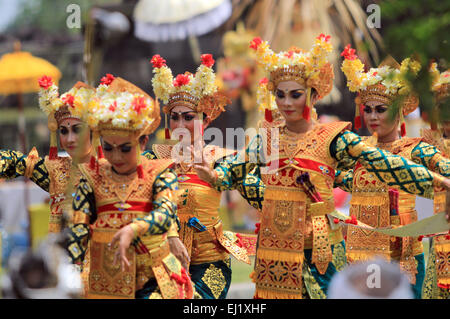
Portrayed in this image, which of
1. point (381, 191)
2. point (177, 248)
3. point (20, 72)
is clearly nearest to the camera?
point (177, 248)

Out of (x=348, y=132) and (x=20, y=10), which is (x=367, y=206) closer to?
(x=348, y=132)

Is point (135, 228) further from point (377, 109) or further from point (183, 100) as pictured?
point (377, 109)

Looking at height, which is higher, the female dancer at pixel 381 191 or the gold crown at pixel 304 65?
the gold crown at pixel 304 65

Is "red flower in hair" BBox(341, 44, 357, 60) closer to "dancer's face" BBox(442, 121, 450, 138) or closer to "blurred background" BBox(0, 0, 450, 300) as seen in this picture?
"dancer's face" BBox(442, 121, 450, 138)

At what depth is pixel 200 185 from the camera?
623 centimetres

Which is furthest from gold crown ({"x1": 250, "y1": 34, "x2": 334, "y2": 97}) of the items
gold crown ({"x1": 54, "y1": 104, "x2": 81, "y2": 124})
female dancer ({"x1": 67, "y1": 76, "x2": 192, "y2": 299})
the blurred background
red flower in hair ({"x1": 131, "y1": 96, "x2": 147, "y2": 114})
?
the blurred background

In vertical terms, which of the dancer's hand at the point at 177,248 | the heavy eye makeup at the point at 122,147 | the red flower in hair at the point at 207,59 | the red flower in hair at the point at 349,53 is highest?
the red flower in hair at the point at 349,53

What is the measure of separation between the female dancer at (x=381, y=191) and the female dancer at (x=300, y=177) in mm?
850

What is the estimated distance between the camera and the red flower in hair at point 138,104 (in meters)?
4.71

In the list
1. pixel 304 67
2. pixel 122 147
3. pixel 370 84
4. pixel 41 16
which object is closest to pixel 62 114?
pixel 122 147

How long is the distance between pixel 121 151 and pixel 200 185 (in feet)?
5.00

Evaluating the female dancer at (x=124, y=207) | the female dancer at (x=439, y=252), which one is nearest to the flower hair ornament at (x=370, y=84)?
the female dancer at (x=439, y=252)

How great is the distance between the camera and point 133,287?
4.75 meters

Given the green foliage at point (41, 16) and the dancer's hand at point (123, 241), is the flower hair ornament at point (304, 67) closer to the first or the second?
the dancer's hand at point (123, 241)
